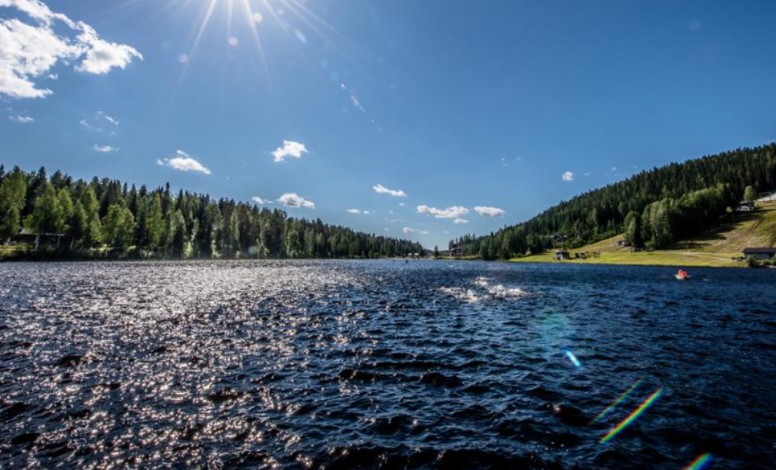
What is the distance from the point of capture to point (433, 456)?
11.8 m

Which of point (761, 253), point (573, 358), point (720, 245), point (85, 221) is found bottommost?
point (573, 358)

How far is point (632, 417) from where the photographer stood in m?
14.9

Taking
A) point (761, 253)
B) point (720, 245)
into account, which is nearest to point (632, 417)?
point (761, 253)

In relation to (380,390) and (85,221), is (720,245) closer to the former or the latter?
(380,390)

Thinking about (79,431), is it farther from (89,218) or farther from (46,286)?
(89,218)

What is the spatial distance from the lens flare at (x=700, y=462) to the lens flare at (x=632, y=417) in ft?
7.64

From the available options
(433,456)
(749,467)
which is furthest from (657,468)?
(433,456)

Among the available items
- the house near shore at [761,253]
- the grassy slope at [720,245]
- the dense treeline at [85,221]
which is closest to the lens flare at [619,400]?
the grassy slope at [720,245]

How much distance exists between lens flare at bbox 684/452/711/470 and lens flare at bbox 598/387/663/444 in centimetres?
233

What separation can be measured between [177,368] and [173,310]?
847 inches

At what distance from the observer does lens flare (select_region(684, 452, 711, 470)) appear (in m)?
11.3

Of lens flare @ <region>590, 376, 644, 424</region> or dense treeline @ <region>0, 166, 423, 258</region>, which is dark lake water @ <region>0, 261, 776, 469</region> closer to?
lens flare @ <region>590, 376, 644, 424</region>

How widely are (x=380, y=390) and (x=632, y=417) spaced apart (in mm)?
11023

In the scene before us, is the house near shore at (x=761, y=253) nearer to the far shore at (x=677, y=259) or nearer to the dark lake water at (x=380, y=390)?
the far shore at (x=677, y=259)
